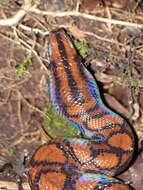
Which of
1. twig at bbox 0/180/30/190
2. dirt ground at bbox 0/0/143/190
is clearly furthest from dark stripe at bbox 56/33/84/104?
twig at bbox 0/180/30/190

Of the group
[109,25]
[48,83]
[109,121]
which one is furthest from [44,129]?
[109,25]

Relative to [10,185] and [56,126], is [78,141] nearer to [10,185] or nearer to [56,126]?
[56,126]

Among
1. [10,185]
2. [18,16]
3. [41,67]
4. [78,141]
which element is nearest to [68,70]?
[41,67]

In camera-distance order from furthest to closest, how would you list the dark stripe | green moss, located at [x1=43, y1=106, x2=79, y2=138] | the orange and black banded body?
1. green moss, located at [x1=43, y1=106, x2=79, y2=138]
2. the dark stripe
3. the orange and black banded body

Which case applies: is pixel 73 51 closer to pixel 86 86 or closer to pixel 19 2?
pixel 86 86

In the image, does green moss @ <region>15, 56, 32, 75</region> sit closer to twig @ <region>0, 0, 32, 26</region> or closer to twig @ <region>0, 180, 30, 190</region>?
twig @ <region>0, 0, 32, 26</region>

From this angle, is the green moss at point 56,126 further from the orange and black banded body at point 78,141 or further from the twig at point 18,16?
the twig at point 18,16

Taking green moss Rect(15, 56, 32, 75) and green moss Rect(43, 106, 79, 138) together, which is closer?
green moss Rect(15, 56, 32, 75)
